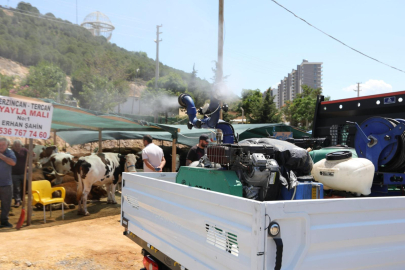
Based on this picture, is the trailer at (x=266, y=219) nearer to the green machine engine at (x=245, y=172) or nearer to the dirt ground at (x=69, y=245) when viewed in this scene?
the green machine engine at (x=245, y=172)

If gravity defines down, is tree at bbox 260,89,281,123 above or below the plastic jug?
above

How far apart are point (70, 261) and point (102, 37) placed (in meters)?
150

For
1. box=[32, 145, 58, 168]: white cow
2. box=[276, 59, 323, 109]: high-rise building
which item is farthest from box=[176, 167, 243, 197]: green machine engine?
box=[276, 59, 323, 109]: high-rise building

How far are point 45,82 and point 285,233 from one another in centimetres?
6539

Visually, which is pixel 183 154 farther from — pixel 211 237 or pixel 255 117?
pixel 255 117

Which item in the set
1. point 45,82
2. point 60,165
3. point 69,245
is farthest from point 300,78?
point 69,245

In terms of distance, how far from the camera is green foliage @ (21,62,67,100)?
57.8 meters

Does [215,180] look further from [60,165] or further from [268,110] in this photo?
[268,110]

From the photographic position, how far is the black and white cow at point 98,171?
8955 mm

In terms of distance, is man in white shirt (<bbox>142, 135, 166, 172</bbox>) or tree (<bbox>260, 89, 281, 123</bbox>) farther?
tree (<bbox>260, 89, 281, 123</bbox>)

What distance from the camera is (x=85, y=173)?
8.98 m

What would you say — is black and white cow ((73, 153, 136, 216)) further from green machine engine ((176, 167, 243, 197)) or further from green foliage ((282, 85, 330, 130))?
green foliage ((282, 85, 330, 130))

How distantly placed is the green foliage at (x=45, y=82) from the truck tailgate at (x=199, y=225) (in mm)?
58834

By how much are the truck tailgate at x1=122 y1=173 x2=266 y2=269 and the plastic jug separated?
1.43 metres
